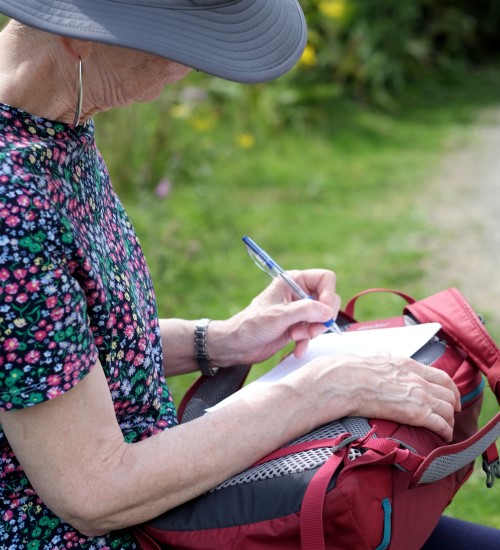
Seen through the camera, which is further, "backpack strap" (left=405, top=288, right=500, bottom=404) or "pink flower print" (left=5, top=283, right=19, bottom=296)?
"backpack strap" (left=405, top=288, right=500, bottom=404)

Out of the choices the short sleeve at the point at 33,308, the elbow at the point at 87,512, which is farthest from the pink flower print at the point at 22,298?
the elbow at the point at 87,512

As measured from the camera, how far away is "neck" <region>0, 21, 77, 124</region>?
142 cm

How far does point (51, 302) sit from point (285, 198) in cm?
414

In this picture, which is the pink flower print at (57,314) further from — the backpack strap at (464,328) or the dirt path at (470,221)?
the dirt path at (470,221)

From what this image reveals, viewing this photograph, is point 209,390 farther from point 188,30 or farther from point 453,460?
point 188,30

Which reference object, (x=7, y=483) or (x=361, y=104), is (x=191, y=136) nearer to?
(x=361, y=104)

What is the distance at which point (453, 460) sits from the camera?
1.56 metres

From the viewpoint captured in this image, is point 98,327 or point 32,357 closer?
point 32,357

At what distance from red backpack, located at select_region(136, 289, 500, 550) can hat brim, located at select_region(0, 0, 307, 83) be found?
0.62 metres

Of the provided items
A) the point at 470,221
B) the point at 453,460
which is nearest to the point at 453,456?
the point at 453,460

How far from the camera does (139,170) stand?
5.11 meters

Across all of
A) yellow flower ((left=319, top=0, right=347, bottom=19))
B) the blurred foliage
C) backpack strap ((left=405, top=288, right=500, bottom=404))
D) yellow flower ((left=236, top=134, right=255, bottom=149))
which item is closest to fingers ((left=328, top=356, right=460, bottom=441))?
backpack strap ((left=405, top=288, right=500, bottom=404))

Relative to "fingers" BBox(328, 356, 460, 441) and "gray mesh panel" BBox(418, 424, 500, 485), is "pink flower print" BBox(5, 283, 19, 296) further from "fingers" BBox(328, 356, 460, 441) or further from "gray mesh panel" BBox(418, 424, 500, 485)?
"gray mesh panel" BBox(418, 424, 500, 485)

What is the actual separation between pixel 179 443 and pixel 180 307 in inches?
102
